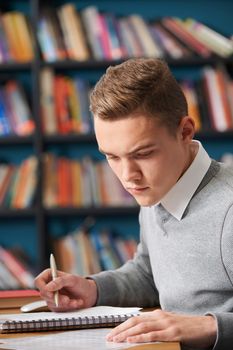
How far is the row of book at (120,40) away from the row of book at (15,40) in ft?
0.25

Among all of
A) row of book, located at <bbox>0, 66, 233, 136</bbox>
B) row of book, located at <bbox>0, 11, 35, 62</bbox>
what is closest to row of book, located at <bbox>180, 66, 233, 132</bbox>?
row of book, located at <bbox>0, 66, 233, 136</bbox>

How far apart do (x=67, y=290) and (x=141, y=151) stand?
403 mm

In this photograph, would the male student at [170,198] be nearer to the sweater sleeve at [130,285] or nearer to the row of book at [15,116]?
the sweater sleeve at [130,285]

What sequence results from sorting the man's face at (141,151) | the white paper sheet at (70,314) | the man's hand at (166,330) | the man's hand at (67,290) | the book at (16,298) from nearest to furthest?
the man's hand at (166,330) → the man's face at (141,151) → the white paper sheet at (70,314) → the man's hand at (67,290) → the book at (16,298)

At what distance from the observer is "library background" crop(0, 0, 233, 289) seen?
12.6 feet

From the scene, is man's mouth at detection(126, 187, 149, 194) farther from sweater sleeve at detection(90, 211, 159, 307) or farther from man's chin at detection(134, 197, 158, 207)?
sweater sleeve at detection(90, 211, 159, 307)

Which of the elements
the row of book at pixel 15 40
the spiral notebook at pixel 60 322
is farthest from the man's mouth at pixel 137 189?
the row of book at pixel 15 40

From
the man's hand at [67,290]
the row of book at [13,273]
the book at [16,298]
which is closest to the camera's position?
the man's hand at [67,290]

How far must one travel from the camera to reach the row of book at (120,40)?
3846mm

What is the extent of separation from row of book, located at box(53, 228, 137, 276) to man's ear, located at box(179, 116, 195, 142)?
7.80 feet

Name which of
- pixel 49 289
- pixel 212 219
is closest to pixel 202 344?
pixel 212 219

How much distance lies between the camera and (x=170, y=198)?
1.50 meters

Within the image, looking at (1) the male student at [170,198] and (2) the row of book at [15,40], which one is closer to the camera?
(1) the male student at [170,198]

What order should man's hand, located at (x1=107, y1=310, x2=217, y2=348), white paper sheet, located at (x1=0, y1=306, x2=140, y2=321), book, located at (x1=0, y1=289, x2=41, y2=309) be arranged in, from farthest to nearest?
book, located at (x1=0, y1=289, x2=41, y2=309)
white paper sheet, located at (x1=0, y1=306, x2=140, y2=321)
man's hand, located at (x1=107, y1=310, x2=217, y2=348)
